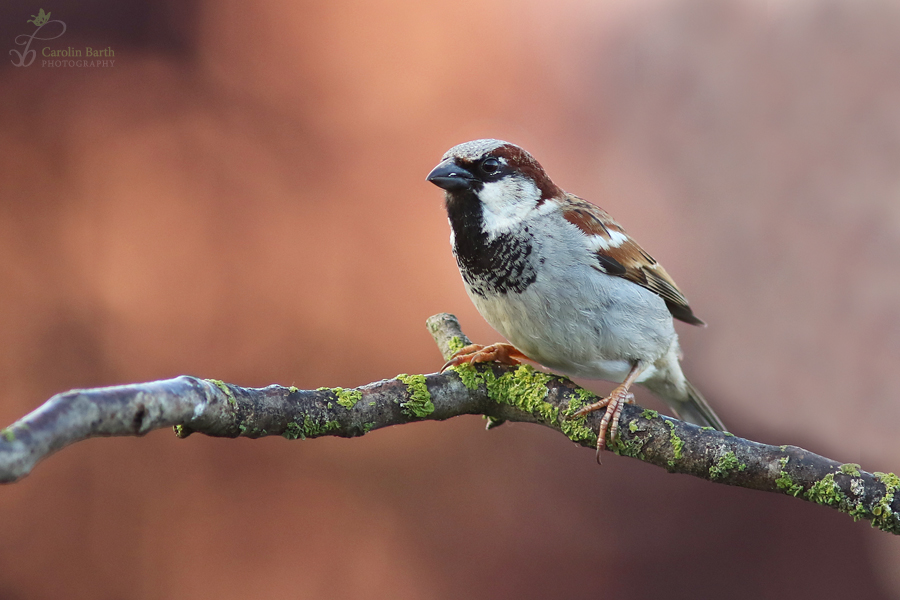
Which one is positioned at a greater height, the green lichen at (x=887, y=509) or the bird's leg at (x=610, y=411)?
the bird's leg at (x=610, y=411)

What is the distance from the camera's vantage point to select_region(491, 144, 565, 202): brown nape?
218 cm

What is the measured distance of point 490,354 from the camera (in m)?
2.12

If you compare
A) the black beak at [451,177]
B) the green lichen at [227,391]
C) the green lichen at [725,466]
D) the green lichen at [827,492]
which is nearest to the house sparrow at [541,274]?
the black beak at [451,177]

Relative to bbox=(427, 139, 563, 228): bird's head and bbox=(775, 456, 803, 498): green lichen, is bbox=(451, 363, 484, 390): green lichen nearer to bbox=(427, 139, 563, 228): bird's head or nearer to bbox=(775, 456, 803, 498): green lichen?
bbox=(427, 139, 563, 228): bird's head

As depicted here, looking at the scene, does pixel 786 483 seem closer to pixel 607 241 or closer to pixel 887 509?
pixel 887 509

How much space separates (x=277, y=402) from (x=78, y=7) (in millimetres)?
2288

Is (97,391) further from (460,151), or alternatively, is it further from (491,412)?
(460,151)

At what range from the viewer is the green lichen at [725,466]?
1.50 metres

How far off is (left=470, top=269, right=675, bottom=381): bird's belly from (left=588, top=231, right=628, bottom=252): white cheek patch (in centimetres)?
10

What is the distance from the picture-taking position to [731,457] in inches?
59.5

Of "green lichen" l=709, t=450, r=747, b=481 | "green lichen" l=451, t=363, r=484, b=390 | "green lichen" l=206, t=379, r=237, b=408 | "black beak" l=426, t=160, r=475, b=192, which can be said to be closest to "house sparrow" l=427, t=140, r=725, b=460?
"black beak" l=426, t=160, r=475, b=192

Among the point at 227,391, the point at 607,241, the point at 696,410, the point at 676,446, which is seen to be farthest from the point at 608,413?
the point at 696,410

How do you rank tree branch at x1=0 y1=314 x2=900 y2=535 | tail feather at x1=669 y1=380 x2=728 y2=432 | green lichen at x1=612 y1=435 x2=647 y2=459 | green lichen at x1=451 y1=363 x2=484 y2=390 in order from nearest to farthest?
tree branch at x1=0 y1=314 x2=900 y2=535 → green lichen at x1=612 y1=435 x2=647 y2=459 → green lichen at x1=451 y1=363 x2=484 y2=390 → tail feather at x1=669 y1=380 x2=728 y2=432

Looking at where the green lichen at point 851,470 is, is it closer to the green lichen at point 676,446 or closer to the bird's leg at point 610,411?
the green lichen at point 676,446
